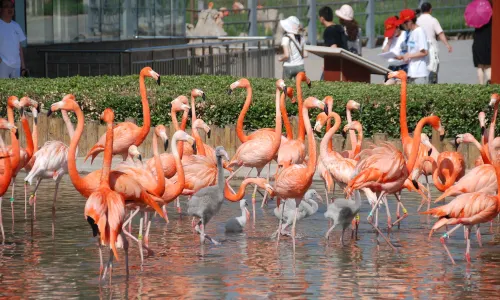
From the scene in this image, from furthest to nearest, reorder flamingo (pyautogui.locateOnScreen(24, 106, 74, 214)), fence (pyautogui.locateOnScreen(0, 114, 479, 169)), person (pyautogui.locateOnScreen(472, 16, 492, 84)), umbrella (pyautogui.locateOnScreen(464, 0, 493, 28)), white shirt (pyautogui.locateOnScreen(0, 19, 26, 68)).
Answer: person (pyautogui.locateOnScreen(472, 16, 492, 84)) → umbrella (pyautogui.locateOnScreen(464, 0, 493, 28)) → white shirt (pyautogui.locateOnScreen(0, 19, 26, 68)) → fence (pyautogui.locateOnScreen(0, 114, 479, 169)) → flamingo (pyautogui.locateOnScreen(24, 106, 74, 214))

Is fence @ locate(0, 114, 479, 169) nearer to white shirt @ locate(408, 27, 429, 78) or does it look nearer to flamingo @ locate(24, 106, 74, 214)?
white shirt @ locate(408, 27, 429, 78)

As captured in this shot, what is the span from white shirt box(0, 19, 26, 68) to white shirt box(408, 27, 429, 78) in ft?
19.7

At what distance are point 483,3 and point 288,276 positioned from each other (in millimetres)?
11490

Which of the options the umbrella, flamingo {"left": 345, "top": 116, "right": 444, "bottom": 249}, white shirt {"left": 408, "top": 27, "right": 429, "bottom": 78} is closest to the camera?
flamingo {"left": 345, "top": 116, "right": 444, "bottom": 249}

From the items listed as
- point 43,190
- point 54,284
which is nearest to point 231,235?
point 54,284

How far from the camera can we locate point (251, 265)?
946 centimetres

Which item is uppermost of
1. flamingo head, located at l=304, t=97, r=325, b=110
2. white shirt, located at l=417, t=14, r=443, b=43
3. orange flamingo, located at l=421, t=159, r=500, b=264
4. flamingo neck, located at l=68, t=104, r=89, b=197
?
white shirt, located at l=417, t=14, r=443, b=43

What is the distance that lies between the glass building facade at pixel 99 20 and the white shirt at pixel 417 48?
297 inches

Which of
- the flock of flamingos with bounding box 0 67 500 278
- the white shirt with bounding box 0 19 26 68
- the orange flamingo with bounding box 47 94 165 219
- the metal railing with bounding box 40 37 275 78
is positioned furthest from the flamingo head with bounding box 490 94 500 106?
the white shirt with bounding box 0 19 26 68

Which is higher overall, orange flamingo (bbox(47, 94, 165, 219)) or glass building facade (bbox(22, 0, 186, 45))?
glass building facade (bbox(22, 0, 186, 45))

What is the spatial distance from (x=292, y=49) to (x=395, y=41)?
64.3 inches

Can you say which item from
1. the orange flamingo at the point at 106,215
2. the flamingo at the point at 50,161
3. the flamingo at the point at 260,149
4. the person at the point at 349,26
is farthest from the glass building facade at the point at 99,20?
the orange flamingo at the point at 106,215

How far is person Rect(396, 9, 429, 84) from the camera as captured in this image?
17578 millimetres

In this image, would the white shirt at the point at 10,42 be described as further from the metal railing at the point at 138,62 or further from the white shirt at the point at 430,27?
the white shirt at the point at 430,27
